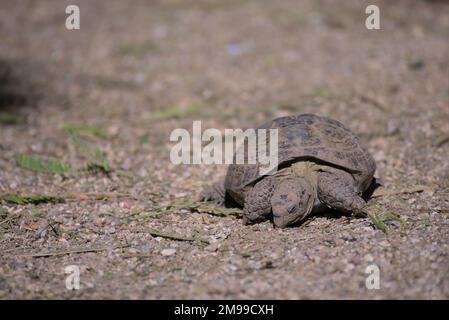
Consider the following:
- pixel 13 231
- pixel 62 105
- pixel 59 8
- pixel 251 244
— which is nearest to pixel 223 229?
pixel 251 244

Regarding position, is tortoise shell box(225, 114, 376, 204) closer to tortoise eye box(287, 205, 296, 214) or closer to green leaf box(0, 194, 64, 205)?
tortoise eye box(287, 205, 296, 214)

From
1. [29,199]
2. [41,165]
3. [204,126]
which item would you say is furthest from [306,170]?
[41,165]

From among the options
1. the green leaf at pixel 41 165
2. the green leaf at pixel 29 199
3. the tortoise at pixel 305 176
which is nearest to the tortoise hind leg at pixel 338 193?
the tortoise at pixel 305 176

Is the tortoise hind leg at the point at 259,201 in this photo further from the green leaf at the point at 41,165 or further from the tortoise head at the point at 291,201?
the green leaf at the point at 41,165

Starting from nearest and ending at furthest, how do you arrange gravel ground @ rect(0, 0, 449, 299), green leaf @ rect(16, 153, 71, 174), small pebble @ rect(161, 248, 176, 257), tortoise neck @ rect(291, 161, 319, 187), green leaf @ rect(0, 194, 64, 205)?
gravel ground @ rect(0, 0, 449, 299) → small pebble @ rect(161, 248, 176, 257) → tortoise neck @ rect(291, 161, 319, 187) → green leaf @ rect(0, 194, 64, 205) → green leaf @ rect(16, 153, 71, 174)

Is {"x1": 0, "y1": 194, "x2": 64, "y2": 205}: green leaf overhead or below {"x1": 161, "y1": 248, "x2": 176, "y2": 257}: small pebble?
overhead

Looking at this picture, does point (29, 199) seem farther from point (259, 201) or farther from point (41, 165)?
point (259, 201)

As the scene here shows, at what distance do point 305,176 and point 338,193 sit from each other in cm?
34

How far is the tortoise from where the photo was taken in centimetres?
423

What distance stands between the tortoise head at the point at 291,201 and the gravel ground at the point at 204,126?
4.7 inches

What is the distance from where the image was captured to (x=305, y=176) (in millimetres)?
4441

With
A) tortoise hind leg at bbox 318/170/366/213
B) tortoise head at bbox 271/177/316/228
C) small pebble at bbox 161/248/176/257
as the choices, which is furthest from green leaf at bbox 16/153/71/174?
tortoise hind leg at bbox 318/170/366/213

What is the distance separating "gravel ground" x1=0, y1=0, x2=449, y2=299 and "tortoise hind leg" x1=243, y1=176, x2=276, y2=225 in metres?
0.10

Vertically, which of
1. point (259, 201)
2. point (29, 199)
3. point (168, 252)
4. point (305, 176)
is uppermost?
point (305, 176)
